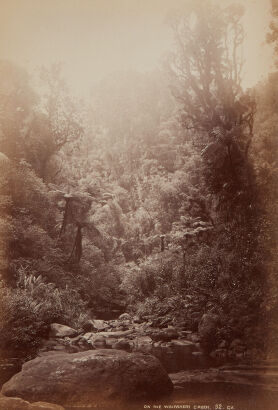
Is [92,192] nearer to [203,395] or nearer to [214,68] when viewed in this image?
[214,68]

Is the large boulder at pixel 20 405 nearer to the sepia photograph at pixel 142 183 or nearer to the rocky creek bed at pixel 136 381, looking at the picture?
the rocky creek bed at pixel 136 381

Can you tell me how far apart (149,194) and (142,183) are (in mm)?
202

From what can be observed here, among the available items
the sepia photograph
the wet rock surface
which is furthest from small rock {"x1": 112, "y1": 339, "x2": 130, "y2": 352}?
the wet rock surface

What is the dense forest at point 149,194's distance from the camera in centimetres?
604

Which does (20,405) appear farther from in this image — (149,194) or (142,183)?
(142,183)

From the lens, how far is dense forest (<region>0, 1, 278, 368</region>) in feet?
19.8

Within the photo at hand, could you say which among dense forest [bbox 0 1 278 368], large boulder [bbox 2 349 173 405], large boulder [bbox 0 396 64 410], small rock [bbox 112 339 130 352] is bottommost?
large boulder [bbox 0 396 64 410]

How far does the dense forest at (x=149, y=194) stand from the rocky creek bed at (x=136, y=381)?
378 millimetres

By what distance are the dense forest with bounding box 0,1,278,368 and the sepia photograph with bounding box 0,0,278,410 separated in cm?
2

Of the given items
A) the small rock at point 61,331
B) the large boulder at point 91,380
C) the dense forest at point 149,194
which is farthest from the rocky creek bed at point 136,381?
the dense forest at point 149,194

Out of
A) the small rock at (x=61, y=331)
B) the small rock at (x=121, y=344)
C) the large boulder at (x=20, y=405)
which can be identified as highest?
the small rock at (x=61, y=331)

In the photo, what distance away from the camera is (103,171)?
6785mm

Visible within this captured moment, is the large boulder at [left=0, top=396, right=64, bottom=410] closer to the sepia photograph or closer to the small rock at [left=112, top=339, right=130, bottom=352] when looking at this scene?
the sepia photograph

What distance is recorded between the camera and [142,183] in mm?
6750
